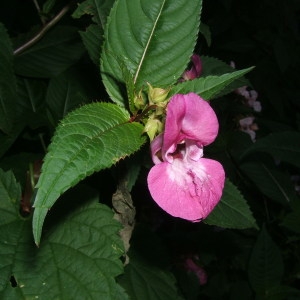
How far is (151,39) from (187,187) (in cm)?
29

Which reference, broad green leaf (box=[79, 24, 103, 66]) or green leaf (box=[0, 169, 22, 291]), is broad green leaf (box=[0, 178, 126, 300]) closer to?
green leaf (box=[0, 169, 22, 291])

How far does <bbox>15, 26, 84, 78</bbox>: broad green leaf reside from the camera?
1.54 m

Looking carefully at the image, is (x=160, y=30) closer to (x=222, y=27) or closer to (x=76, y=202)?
(x=76, y=202)

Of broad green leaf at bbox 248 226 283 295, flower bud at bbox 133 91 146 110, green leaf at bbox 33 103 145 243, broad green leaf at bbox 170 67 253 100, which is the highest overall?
green leaf at bbox 33 103 145 243

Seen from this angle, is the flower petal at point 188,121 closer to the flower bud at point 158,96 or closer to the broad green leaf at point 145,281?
the flower bud at point 158,96

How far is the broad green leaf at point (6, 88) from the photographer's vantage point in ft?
3.85

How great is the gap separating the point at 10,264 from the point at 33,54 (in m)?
0.89

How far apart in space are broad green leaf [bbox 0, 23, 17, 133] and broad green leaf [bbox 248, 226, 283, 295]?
112 cm

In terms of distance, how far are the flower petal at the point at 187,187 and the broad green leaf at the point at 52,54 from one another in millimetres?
877

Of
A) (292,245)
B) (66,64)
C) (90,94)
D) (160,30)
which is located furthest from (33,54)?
(292,245)

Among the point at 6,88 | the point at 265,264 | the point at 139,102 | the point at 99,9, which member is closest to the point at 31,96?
the point at 6,88

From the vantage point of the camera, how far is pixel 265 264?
6.19 feet

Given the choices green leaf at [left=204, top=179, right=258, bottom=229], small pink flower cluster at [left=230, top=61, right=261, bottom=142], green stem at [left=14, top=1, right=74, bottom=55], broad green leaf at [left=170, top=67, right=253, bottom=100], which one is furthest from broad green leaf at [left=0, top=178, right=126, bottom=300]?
small pink flower cluster at [left=230, top=61, right=261, bottom=142]

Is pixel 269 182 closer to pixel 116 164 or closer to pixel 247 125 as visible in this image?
pixel 247 125
